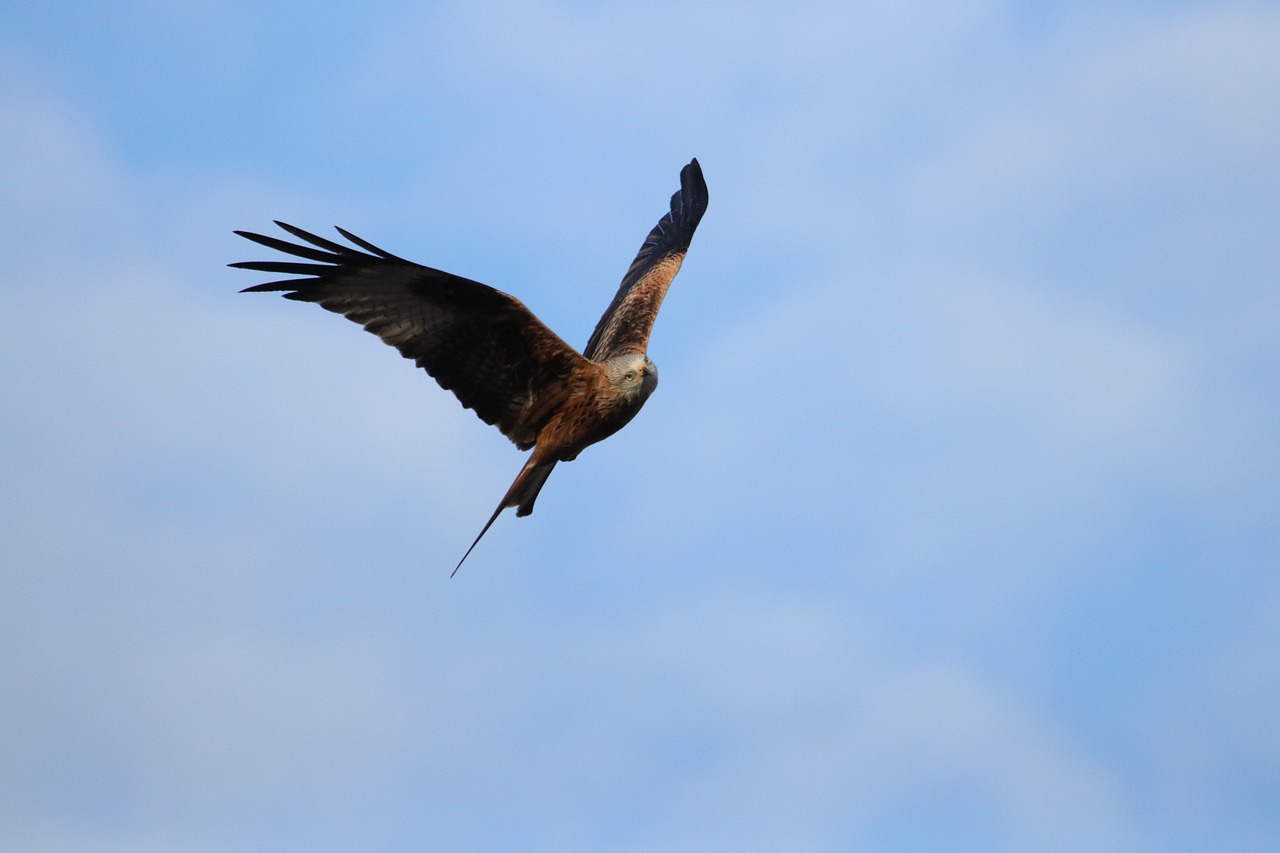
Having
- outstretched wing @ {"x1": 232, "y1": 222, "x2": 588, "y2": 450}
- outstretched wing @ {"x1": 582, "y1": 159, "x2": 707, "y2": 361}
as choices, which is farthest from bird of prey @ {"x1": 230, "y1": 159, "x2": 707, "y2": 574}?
outstretched wing @ {"x1": 582, "y1": 159, "x2": 707, "y2": 361}

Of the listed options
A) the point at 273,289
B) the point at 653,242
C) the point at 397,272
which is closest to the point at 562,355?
the point at 397,272

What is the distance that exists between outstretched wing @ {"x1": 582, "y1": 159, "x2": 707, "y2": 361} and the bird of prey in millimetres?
682

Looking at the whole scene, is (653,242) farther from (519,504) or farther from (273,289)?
(273,289)

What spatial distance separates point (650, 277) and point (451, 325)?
3.36 metres

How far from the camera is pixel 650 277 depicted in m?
13.5

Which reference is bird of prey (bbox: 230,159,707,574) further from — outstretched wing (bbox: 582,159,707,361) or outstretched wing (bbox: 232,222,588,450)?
outstretched wing (bbox: 582,159,707,361)

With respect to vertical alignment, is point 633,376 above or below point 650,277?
below

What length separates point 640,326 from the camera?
40.7 feet

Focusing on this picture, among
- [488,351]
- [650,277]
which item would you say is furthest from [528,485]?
[650,277]

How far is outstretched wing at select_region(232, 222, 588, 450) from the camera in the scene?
1002 centimetres

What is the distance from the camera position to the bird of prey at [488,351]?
10.1 metres

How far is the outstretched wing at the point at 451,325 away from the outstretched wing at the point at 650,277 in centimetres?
87

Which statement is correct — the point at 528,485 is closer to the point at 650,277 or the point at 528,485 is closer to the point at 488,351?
the point at 488,351

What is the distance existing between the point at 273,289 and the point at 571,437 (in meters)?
2.19
